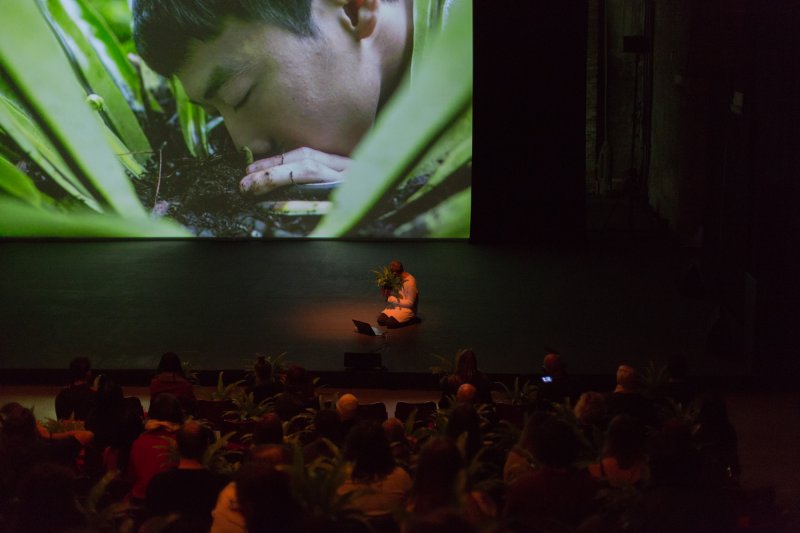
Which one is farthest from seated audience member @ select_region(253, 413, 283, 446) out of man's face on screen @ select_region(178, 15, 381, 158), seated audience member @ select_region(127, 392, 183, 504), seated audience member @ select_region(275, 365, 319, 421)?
man's face on screen @ select_region(178, 15, 381, 158)

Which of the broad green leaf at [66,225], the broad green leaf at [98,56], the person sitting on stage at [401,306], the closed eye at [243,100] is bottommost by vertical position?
the person sitting on stage at [401,306]

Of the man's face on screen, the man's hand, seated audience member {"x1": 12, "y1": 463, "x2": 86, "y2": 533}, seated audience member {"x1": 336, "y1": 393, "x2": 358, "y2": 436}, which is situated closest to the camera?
seated audience member {"x1": 12, "y1": 463, "x2": 86, "y2": 533}

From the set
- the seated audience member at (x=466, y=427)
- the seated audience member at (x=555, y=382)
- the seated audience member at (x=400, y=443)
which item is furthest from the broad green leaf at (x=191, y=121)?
the seated audience member at (x=466, y=427)

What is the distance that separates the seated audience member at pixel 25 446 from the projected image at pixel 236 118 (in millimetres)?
8621

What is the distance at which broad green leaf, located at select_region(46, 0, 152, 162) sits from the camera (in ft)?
44.4

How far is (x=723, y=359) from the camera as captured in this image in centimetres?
881

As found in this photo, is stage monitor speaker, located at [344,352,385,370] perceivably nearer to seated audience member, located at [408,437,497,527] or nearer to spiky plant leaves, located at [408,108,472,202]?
seated audience member, located at [408,437,497,527]

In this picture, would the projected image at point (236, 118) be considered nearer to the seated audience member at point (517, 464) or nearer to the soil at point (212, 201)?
the soil at point (212, 201)

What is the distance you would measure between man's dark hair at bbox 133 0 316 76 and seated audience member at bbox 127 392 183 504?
8860 mm

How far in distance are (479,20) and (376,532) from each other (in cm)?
1061

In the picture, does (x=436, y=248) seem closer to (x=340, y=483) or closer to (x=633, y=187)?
(x=633, y=187)

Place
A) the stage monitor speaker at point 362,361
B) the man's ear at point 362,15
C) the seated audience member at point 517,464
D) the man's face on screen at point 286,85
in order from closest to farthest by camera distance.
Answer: the seated audience member at point 517,464 < the stage monitor speaker at point 362,361 < the man's ear at point 362,15 < the man's face on screen at point 286,85

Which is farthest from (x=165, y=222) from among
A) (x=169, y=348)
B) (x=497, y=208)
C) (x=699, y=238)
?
(x=699, y=238)

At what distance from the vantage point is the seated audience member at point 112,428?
5.25 metres
